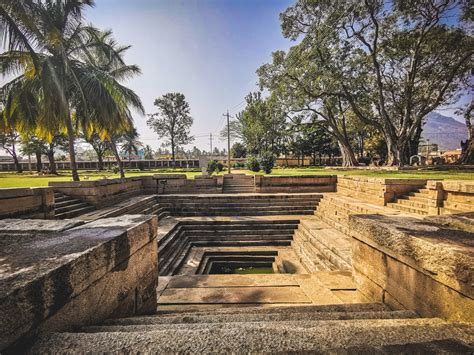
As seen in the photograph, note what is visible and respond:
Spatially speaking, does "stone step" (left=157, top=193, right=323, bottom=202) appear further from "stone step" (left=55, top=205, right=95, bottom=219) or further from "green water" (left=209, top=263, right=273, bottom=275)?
"green water" (left=209, top=263, right=273, bottom=275)

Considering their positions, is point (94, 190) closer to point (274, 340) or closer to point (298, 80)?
point (274, 340)

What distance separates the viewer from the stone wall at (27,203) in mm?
4957

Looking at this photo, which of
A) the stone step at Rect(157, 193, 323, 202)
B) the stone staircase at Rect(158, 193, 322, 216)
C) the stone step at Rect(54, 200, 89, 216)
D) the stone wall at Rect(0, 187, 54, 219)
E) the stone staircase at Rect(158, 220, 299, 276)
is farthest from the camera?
the stone step at Rect(157, 193, 323, 202)

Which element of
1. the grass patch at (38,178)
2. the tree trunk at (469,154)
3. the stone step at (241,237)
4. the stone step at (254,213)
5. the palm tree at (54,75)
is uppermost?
the palm tree at (54,75)

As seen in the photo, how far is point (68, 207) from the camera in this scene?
736 cm

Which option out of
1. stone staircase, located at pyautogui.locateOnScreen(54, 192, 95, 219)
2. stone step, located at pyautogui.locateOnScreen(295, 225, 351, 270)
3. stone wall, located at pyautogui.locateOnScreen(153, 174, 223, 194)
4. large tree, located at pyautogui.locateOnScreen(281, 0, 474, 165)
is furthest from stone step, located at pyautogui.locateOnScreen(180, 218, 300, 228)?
large tree, located at pyautogui.locateOnScreen(281, 0, 474, 165)

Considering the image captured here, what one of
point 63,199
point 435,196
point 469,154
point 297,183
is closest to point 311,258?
point 435,196

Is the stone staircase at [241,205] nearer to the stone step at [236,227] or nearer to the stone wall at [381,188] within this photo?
the stone step at [236,227]

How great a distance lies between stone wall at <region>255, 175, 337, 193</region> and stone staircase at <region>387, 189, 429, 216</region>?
3881mm

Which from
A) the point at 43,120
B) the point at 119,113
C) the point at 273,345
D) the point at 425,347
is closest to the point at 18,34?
the point at 43,120

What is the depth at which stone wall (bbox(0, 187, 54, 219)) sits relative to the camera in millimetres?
4957

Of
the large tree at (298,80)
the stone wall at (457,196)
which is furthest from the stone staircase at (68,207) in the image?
the large tree at (298,80)

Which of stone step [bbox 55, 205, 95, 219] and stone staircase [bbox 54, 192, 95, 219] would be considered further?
stone staircase [bbox 54, 192, 95, 219]

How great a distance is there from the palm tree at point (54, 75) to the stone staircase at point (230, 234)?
5.88 m
